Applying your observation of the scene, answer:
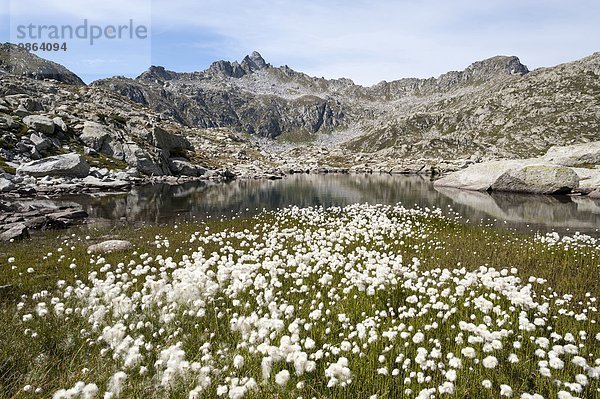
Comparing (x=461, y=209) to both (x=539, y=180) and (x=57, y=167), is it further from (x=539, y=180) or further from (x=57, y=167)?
(x=57, y=167)

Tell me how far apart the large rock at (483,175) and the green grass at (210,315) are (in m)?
33.3

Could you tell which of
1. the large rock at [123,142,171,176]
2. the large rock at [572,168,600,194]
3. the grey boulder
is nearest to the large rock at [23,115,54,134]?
the grey boulder

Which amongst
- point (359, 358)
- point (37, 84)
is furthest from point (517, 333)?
point (37, 84)

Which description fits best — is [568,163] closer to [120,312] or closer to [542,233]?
[542,233]

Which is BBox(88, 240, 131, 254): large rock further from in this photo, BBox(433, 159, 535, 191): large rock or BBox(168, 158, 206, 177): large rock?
BBox(168, 158, 206, 177): large rock

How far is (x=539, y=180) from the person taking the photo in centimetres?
4672

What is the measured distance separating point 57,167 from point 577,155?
81589 mm

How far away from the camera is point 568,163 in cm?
5872

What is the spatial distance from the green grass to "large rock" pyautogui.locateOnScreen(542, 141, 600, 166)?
4866 centimetres

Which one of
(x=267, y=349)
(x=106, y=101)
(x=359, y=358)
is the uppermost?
(x=106, y=101)

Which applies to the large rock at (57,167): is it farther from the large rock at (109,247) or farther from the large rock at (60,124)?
the large rock at (109,247)

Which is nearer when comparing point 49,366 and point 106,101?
point 49,366

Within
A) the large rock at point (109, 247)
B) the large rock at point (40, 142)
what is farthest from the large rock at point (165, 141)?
the large rock at point (109, 247)

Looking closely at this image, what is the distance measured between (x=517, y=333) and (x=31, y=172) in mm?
63935
